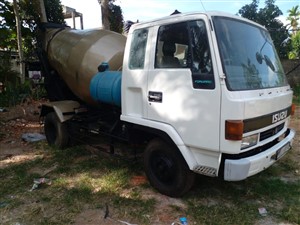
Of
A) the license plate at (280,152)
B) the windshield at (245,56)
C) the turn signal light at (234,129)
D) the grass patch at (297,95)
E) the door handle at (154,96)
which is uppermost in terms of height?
the windshield at (245,56)

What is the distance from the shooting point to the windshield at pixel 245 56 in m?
3.11

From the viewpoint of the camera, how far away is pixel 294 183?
412 cm

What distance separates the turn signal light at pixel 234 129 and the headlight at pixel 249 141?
0.51ft

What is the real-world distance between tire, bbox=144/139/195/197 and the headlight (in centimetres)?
75

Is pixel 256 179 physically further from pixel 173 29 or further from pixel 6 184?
pixel 6 184

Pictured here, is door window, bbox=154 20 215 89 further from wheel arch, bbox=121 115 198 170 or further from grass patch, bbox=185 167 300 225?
grass patch, bbox=185 167 300 225

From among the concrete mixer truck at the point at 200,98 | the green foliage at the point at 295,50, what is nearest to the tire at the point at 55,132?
the concrete mixer truck at the point at 200,98

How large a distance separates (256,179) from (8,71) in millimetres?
9916

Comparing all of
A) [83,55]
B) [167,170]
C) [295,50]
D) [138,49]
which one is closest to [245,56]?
[138,49]

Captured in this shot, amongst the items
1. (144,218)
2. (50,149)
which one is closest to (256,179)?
(144,218)

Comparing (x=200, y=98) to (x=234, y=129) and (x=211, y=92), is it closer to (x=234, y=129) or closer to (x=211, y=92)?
(x=211, y=92)

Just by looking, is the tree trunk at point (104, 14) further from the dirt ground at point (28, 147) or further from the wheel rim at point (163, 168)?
the wheel rim at point (163, 168)

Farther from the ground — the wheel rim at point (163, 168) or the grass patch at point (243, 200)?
the wheel rim at point (163, 168)

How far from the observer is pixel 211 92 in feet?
10.0
